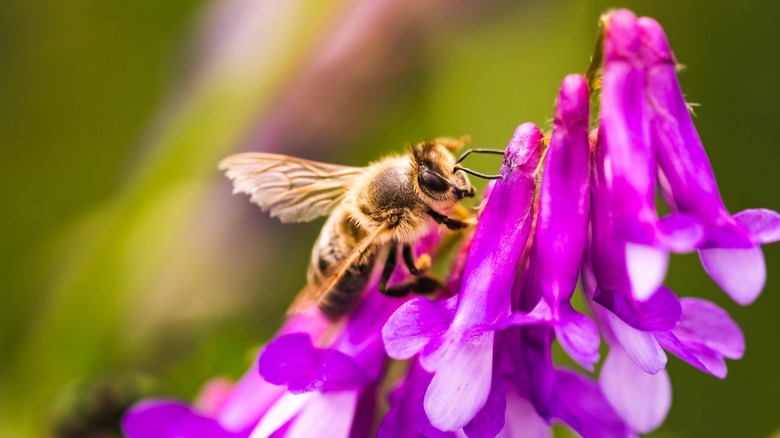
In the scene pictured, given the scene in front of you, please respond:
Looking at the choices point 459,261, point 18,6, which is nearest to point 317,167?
point 459,261

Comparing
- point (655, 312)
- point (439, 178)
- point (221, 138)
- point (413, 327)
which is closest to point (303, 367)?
point (413, 327)

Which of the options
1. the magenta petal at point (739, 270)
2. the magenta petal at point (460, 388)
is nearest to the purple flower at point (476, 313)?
the magenta petal at point (460, 388)

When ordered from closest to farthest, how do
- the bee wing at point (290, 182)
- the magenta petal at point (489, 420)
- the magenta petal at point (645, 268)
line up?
the magenta petal at point (645, 268) < the magenta petal at point (489, 420) < the bee wing at point (290, 182)

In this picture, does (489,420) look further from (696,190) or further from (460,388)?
(696,190)

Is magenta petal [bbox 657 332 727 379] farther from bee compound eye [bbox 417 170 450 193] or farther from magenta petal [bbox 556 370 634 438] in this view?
bee compound eye [bbox 417 170 450 193]

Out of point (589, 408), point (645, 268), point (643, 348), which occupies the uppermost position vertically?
point (645, 268)

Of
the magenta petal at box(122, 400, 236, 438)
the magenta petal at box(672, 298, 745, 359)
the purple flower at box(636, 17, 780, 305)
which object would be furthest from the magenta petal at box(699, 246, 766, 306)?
the magenta petal at box(122, 400, 236, 438)

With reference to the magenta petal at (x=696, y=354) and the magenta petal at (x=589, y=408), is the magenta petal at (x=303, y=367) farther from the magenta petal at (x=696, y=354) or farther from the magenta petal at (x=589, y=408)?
the magenta petal at (x=696, y=354)
